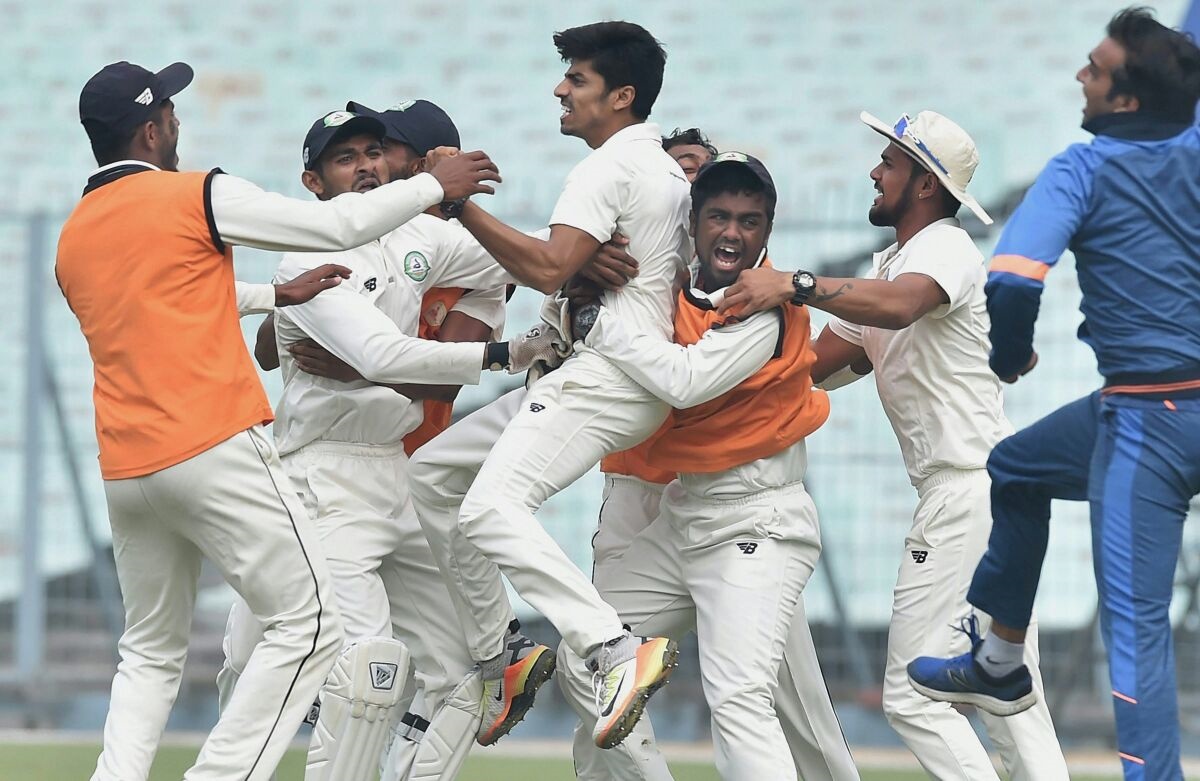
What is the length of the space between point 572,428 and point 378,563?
78cm

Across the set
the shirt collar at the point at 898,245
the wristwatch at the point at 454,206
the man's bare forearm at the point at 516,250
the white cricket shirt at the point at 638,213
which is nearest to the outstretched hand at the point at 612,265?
the white cricket shirt at the point at 638,213

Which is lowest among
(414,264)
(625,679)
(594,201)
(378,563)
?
(625,679)

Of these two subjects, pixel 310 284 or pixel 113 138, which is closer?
pixel 113 138

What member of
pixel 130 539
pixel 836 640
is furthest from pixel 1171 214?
pixel 836 640

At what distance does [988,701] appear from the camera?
17.7 feet

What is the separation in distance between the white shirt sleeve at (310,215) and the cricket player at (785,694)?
0.96 m

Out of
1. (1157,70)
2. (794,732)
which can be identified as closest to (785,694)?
(794,732)

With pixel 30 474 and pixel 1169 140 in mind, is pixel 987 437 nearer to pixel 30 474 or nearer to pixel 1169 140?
pixel 1169 140

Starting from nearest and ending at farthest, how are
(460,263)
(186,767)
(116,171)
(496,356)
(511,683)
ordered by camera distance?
(116,171)
(496,356)
(511,683)
(460,263)
(186,767)

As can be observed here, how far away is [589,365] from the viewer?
5.63 m

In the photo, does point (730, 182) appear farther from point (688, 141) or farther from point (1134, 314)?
point (1134, 314)

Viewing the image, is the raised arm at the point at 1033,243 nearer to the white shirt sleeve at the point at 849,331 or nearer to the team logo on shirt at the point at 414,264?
the white shirt sleeve at the point at 849,331

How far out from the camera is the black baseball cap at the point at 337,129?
19.8ft

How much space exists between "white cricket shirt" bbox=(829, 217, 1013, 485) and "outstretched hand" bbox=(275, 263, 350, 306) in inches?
61.6
